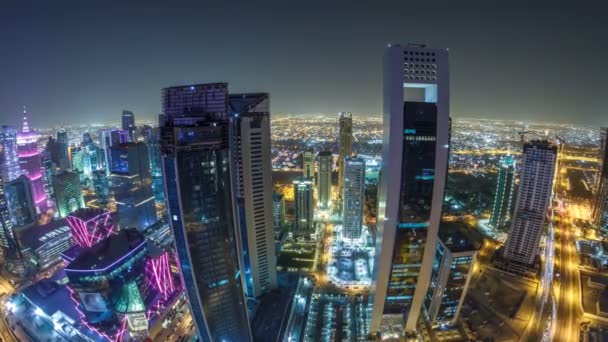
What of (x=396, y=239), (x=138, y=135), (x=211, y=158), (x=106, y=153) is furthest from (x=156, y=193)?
(x=396, y=239)

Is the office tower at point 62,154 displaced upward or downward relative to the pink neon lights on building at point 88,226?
upward

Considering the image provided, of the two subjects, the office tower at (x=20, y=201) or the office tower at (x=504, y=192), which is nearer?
the office tower at (x=504, y=192)

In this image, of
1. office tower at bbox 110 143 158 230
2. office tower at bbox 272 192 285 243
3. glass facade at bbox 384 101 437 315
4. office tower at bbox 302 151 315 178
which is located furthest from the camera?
office tower at bbox 302 151 315 178

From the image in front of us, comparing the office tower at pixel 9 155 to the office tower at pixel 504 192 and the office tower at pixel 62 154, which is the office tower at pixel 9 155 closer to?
the office tower at pixel 62 154

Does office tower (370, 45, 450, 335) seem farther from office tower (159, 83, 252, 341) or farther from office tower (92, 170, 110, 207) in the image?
office tower (92, 170, 110, 207)

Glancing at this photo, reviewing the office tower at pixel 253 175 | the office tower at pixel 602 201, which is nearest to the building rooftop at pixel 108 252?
the office tower at pixel 253 175

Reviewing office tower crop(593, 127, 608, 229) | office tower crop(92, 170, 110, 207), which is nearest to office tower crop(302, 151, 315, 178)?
office tower crop(92, 170, 110, 207)
